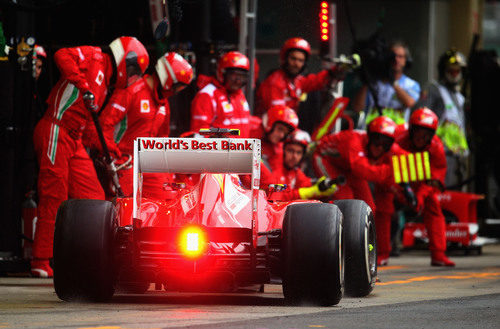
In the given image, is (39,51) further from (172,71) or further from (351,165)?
(351,165)

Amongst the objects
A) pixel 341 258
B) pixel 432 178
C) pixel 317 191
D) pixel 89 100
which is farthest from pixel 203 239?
pixel 432 178

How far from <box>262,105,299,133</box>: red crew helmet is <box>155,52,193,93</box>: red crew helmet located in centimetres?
180

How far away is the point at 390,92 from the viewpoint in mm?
16266

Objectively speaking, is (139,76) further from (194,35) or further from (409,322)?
(409,322)

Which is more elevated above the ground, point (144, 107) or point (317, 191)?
point (144, 107)

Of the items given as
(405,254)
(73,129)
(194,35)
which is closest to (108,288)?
(73,129)

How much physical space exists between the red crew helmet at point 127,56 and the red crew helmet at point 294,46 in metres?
3.35

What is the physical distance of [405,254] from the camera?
16453 mm

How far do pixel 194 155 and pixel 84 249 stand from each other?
1.08 m

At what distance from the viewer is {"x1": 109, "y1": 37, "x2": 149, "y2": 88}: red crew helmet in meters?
11.2

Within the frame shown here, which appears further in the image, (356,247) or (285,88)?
(285,88)

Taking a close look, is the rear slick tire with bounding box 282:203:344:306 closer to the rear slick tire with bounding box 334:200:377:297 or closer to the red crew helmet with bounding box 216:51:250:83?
the rear slick tire with bounding box 334:200:377:297

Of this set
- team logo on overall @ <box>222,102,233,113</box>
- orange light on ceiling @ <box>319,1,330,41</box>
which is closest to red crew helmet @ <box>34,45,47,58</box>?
team logo on overall @ <box>222,102,233,113</box>

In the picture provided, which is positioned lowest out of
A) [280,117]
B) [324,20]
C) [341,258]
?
[341,258]
